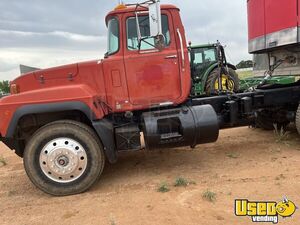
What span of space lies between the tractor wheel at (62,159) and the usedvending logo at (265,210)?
197 cm

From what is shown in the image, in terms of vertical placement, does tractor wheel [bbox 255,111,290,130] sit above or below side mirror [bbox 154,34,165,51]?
below

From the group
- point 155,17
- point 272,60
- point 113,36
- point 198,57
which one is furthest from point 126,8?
point 198,57

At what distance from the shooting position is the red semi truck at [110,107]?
477 cm

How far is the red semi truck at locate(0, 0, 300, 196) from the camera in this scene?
4770 millimetres

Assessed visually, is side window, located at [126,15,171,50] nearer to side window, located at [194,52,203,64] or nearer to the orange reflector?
the orange reflector

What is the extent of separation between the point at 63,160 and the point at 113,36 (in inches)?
77.0

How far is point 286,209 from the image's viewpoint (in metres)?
3.87

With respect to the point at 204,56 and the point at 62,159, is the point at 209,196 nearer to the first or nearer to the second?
the point at 62,159

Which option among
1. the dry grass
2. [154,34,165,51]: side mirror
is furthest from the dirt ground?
[154,34,165,51]: side mirror

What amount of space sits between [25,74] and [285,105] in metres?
4.65

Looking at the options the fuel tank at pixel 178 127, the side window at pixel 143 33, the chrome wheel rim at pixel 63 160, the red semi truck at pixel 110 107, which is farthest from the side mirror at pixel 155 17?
the chrome wheel rim at pixel 63 160

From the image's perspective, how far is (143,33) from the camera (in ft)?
16.5

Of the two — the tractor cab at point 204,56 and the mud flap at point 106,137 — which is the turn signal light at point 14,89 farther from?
the tractor cab at point 204,56

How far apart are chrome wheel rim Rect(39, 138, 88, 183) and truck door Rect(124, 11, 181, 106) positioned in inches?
44.8
